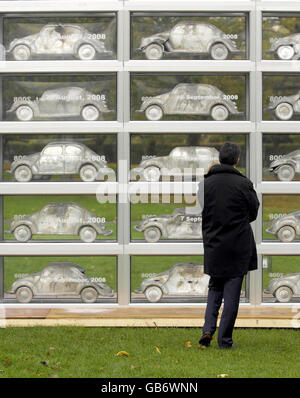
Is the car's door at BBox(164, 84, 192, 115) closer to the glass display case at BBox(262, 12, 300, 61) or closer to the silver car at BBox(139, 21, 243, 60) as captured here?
the silver car at BBox(139, 21, 243, 60)

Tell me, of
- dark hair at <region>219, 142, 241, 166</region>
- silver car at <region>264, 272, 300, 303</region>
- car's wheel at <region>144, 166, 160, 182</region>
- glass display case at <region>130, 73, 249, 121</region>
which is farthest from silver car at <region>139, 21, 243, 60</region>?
silver car at <region>264, 272, 300, 303</region>

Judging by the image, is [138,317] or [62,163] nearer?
[138,317]

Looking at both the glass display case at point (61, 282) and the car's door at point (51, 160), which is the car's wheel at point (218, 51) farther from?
the glass display case at point (61, 282)

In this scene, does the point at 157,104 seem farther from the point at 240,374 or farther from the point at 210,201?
the point at 240,374

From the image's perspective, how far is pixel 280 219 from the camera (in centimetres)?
727

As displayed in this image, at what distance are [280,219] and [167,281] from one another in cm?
119

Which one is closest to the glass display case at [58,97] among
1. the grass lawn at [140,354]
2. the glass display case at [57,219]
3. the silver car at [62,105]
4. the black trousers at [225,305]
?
the silver car at [62,105]

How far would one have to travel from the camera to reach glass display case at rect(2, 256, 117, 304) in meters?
7.23

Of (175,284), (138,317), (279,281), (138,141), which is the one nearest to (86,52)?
(138,141)

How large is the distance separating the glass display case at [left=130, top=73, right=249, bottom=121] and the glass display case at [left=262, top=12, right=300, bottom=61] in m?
0.34

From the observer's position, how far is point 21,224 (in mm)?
7285

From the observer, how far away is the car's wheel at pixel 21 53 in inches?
284

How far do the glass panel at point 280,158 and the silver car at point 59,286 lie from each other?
6.02 ft

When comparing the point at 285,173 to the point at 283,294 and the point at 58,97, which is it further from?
the point at 58,97
